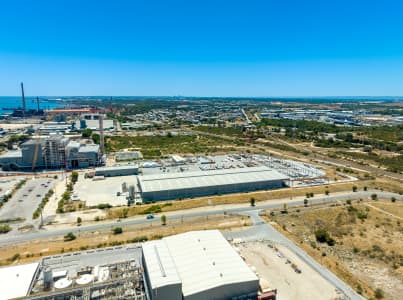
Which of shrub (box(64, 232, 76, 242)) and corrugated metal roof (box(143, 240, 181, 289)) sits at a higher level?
corrugated metal roof (box(143, 240, 181, 289))

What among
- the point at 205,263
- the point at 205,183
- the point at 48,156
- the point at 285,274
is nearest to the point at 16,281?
the point at 205,263

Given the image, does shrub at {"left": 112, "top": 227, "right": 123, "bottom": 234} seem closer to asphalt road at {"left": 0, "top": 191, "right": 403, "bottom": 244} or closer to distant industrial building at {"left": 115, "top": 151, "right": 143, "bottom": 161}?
asphalt road at {"left": 0, "top": 191, "right": 403, "bottom": 244}

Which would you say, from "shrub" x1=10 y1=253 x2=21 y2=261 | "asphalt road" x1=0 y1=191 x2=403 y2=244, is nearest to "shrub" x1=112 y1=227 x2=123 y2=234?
"asphalt road" x1=0 y1=191 x2=403 y2=244

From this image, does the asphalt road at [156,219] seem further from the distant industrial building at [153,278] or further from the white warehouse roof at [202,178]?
the distant industrial building at [153,278]

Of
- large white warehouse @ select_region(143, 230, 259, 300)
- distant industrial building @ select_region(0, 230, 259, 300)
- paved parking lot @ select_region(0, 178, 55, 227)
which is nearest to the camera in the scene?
large white warehouse @ select_region(143, 230, 259, 300)

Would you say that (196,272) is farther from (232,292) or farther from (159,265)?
(232,292)

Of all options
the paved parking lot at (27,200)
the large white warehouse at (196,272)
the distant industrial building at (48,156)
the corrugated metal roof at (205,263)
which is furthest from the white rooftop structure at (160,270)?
the distant industrial building at (48,156)
